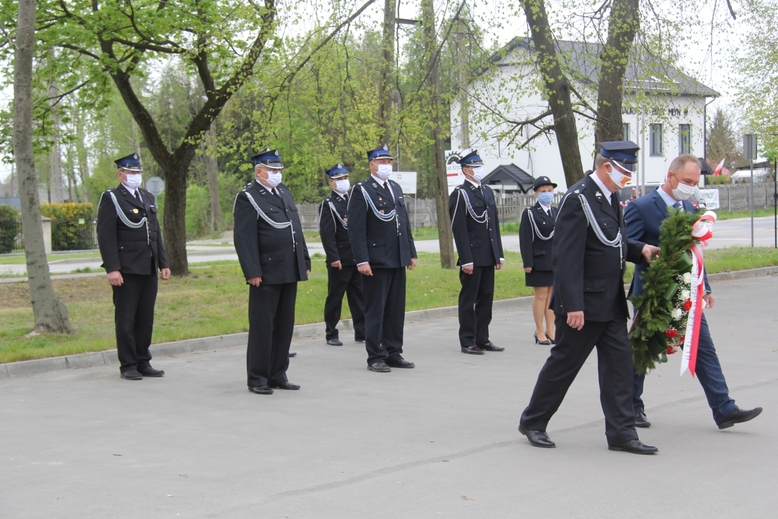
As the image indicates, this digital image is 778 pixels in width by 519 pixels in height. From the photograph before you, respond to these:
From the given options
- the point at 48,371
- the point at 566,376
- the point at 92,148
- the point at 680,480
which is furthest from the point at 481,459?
the point at 92,148

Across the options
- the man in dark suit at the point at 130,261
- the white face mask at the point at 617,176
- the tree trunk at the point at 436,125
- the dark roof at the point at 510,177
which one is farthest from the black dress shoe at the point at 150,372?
the dark roof at the point at 510,177

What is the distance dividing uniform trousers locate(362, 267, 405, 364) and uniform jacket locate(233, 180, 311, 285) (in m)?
1.32

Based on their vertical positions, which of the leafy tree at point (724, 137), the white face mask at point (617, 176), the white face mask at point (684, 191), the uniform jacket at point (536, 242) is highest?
the leafy tree at point (724, 137)

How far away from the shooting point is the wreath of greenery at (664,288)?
6.34 metres

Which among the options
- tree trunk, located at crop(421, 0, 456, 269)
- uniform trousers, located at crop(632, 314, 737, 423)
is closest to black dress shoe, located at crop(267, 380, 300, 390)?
uniform trousers, located at crop(632, 314, 737, 423)

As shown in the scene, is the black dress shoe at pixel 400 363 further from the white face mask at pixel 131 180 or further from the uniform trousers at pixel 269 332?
the white face mask at pixel 131 180

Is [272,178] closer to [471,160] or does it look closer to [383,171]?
[383,171]

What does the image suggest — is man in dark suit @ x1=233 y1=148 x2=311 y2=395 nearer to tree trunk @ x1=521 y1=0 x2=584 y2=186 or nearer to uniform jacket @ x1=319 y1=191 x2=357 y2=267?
uniform jacket @ x1=319 y1=191 x2=357 y2=267

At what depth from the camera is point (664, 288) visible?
638 centimetres

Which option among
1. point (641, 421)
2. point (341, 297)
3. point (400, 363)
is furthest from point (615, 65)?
point (641, 421)

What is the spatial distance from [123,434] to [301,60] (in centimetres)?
1181

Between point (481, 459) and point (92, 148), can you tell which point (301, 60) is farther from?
point (92, 148)

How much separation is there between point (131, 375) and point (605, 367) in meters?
5.19

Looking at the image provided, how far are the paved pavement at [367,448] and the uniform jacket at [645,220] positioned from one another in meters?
1.18
